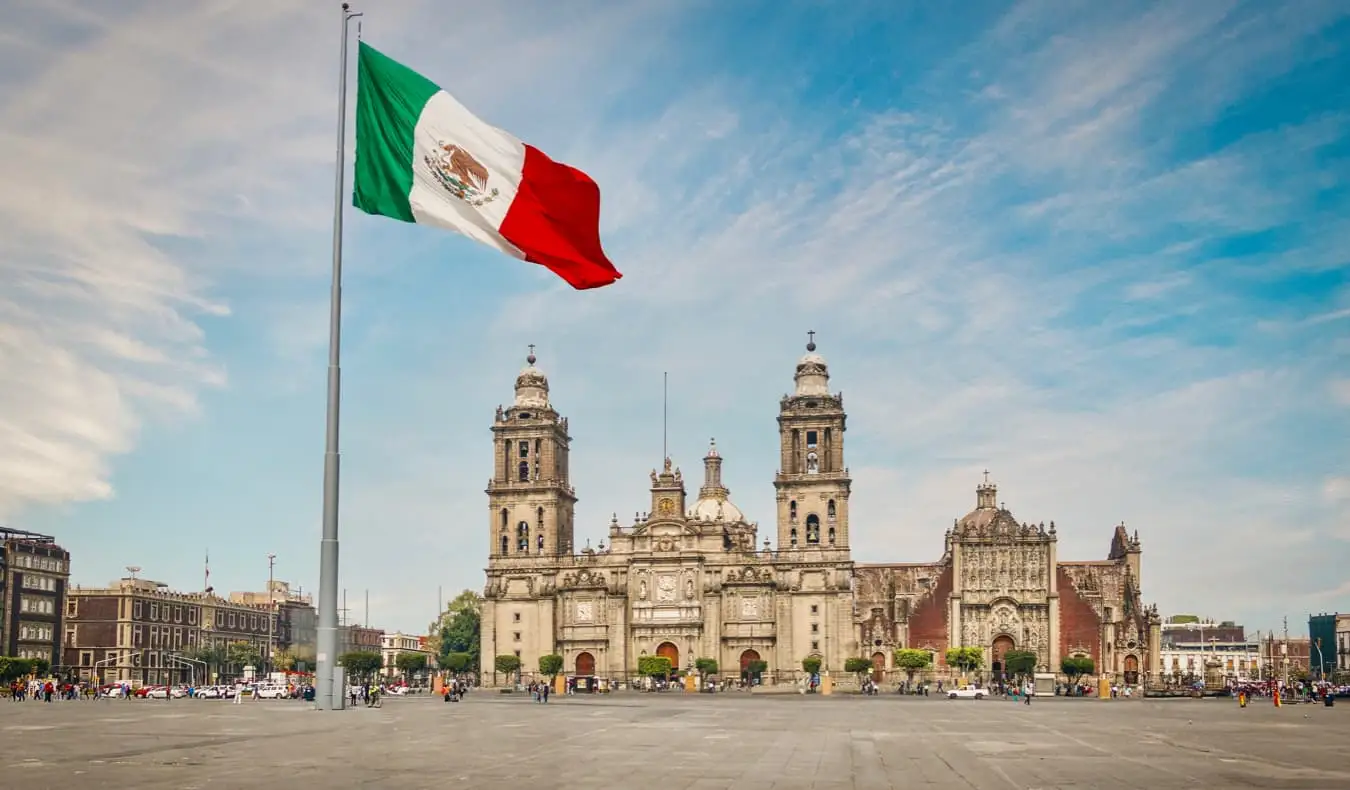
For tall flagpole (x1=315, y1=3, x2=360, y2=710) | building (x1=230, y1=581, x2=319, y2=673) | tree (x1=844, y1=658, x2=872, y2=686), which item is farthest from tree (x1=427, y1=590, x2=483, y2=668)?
tall flagpole (x1=315, y1=3, x2=360, y2=710)

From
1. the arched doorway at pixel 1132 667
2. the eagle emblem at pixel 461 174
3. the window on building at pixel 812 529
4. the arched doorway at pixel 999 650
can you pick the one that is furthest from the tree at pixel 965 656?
the eagle emblem at pixel 461 174

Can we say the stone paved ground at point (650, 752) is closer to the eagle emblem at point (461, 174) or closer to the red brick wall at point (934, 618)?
the eagle emblem at point (461, 174)

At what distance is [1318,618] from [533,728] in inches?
6949

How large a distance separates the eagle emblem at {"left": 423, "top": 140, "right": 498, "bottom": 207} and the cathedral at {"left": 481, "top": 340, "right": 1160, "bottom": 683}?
94.2 metres

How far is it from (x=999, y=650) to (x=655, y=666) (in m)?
29.8

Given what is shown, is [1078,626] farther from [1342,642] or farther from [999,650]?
[1342,642]

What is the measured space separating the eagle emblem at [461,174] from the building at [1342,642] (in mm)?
185155

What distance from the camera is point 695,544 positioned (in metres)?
115

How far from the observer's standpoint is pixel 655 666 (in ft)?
355

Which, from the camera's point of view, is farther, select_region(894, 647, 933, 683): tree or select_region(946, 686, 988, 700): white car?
select_region(894, 647, 933, 683): tree

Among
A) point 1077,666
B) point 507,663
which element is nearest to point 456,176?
point 507,663

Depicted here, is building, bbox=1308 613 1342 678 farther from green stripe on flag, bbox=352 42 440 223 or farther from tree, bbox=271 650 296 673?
green stripe on flag, bbox=352 42 440 223

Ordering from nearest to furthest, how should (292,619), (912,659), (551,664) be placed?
(912,659)
(551,664)
(292,619)

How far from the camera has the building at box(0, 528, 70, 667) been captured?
118 metres
